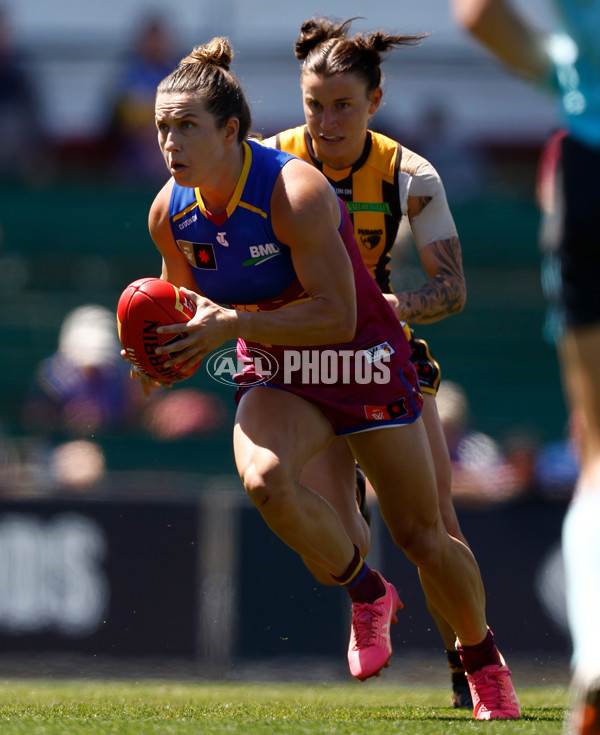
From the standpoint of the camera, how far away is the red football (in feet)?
13.3

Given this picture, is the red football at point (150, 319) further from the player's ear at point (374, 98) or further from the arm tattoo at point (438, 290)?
the player's ear at point (374, 98)

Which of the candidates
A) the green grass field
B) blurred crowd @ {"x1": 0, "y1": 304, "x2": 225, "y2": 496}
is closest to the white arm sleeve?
the green grass field

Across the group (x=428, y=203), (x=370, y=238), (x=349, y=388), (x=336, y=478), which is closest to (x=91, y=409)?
(x=336, y=478)

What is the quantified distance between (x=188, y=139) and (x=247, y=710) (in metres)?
2.21

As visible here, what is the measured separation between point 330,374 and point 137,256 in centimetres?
857

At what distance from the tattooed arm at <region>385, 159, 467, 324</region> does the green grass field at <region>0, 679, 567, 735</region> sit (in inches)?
64.9

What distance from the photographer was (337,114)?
15.9 feet

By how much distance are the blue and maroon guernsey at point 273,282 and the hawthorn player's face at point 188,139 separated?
0.54 feet

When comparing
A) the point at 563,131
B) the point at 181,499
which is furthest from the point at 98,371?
the point at 563,131

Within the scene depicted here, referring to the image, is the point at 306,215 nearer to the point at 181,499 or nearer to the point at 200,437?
the point at 181,499

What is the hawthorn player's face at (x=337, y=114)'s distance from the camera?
4.82 m

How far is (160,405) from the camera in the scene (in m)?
10.4

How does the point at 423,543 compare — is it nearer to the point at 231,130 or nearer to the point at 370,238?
the point at 370,238

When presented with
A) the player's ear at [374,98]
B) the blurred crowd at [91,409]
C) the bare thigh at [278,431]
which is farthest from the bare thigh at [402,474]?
the blurred crowd at [91,409]
